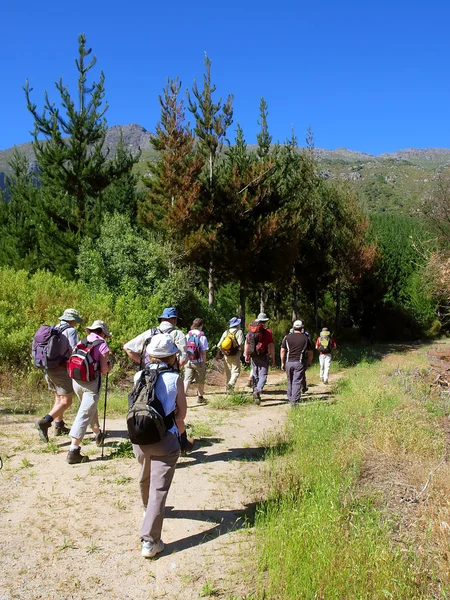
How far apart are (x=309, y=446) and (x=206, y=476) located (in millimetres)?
1502

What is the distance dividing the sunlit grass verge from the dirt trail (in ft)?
1.10

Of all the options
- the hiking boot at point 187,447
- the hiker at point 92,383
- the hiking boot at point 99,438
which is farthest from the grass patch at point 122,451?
the hiking boot at point 187,447

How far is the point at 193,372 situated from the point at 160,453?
20.9 ft

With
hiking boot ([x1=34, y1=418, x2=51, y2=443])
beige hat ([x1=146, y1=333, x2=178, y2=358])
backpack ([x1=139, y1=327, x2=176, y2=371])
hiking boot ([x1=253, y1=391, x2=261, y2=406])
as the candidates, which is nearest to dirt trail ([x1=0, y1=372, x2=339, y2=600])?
hiking boot ([x1=34, y1=418, x2=51, y2=443])

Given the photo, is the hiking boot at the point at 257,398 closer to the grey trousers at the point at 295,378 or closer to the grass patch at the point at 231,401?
the grass patch at the point at 231,401

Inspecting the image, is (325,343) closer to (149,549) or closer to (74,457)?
(74,457)

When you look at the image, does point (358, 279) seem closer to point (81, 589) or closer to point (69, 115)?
point (69, 115)

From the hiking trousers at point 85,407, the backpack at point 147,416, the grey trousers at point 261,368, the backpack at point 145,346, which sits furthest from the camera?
the grey trousers at point 261,368

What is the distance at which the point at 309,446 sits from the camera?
275 inches

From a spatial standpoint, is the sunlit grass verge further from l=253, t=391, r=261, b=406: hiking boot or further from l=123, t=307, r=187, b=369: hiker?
l=253, t=391, r=261, b=406: hiking boot

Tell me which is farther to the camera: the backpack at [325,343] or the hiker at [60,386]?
the backpack at [325,343]

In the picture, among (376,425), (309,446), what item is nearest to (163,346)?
(309,446)

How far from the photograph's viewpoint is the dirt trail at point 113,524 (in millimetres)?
3969

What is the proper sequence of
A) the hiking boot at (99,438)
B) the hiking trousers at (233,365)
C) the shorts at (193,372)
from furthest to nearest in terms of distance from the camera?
the hiking trousers at (233,365)
the shorts at (193,372)
the hiking boot at (99,438)
